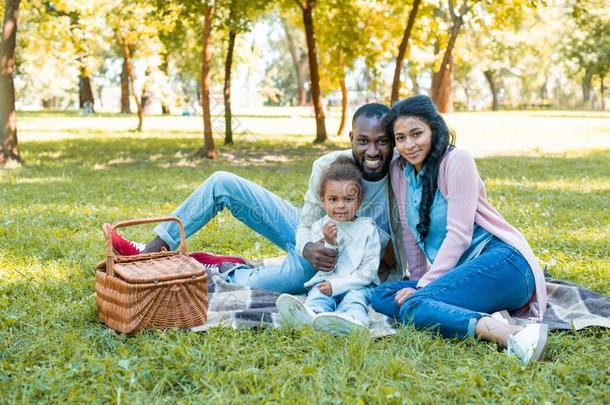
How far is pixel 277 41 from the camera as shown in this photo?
202ft

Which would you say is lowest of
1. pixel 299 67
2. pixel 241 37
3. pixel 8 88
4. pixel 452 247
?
pixel 452 247

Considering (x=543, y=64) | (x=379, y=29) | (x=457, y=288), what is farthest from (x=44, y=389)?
(x=543, y=64)

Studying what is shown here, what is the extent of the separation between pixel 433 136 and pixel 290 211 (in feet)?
4.31

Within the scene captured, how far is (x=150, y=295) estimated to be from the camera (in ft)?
12.4

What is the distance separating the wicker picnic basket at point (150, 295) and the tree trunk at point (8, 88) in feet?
32.1

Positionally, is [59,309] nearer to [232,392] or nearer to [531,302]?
[232,392]

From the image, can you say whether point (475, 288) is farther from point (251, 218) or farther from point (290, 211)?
point (251, 218)

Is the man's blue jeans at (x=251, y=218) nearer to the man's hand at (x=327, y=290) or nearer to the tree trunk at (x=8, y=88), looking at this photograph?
the man's hand at (x=327, y=290)

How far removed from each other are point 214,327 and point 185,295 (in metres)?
0.24

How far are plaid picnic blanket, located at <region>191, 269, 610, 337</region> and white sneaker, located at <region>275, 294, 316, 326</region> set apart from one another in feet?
0.29

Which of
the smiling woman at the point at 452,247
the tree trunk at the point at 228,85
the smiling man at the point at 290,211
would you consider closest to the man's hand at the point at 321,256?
the smiling man at the point at 290,211

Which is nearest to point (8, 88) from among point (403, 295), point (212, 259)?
point (212, 259)

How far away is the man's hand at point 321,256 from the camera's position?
4.36m

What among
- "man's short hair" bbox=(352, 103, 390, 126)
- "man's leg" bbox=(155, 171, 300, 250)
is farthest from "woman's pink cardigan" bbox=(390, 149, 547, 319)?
"man's leg" bbox=(155, 171, 300, 250)
